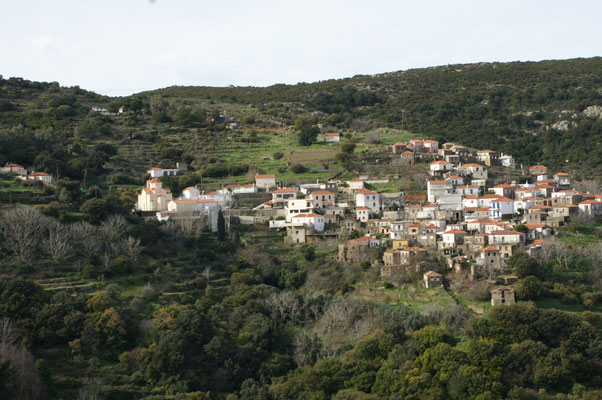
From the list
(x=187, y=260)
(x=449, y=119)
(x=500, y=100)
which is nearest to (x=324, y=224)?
(x=187, y=260)

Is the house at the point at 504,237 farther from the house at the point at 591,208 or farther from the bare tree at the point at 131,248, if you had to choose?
the bare tree at the point at 131,248

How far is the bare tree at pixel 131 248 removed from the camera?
43.9 m

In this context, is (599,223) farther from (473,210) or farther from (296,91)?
(296,91)

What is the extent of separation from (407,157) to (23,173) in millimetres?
33942

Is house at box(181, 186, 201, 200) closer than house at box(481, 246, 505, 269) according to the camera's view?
No

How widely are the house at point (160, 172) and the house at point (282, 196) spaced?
13207 millimetres

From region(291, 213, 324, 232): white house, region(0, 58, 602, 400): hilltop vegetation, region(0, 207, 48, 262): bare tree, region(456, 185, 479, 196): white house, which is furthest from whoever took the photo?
region(456, 185, 479, 196): white house

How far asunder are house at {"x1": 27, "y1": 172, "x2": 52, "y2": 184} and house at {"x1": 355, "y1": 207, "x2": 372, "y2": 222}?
80.4 feet

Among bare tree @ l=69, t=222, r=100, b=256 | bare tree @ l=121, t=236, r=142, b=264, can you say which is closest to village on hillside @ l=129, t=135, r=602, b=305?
bare tree @ l=121, t=236, r=142, b=264

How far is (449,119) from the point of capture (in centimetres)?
8950

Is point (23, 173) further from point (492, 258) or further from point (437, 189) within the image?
point (492, 258)

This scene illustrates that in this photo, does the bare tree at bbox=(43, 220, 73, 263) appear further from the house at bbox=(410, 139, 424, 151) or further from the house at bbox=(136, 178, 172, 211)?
the house at bbox=(410, 139, 424, 151)

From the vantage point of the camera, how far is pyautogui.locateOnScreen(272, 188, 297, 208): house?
57.0m

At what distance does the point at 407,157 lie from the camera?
65.1 metres
